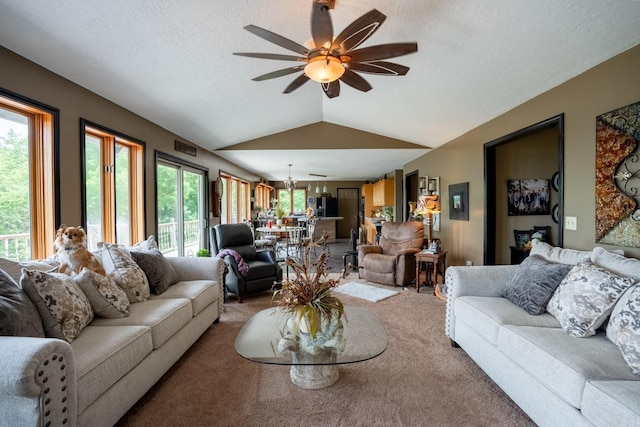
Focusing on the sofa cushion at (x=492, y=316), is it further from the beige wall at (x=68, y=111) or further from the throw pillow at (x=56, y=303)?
the beige wall at (x=68, y=111)

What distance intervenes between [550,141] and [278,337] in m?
4.30

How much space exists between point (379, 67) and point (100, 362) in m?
2.44

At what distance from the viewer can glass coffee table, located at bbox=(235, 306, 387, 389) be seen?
1711 millimetres

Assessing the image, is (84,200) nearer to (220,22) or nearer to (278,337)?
(220,22)

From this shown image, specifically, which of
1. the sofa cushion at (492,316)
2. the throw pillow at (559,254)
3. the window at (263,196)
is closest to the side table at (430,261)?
the throw pillow at (559,254)

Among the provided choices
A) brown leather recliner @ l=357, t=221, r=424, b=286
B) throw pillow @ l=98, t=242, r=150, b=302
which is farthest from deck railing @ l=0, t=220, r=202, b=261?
brown leather recliner @ l=357, t=221, r=424, b=286

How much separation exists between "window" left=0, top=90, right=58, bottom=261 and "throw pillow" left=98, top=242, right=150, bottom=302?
467 mm

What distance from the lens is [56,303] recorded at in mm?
1615

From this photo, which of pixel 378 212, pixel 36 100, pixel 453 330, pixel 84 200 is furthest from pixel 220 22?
pixel 378 212

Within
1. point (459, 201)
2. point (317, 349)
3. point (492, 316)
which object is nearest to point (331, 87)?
point (317, 349)

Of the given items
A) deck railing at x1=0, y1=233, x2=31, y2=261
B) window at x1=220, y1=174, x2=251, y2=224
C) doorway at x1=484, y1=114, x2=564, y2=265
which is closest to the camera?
deck railing at x1=0, y1=233, x2=31, y2=261

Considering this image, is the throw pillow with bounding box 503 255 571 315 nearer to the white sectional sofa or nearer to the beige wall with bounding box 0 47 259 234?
the white sectional sofa

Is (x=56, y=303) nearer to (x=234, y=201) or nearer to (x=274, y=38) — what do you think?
(x=274, y=38)

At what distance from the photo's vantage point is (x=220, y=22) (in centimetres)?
220
